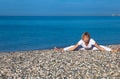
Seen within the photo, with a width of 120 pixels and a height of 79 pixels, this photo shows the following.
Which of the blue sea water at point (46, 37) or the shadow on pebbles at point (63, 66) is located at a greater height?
the shadow on pebbles at point (63, 66)

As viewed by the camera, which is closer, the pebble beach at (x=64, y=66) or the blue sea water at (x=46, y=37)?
the pebble beach at (x=64, y=66)

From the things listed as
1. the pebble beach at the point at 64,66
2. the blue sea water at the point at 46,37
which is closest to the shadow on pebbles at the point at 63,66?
the pebble beach at the point at 64,66

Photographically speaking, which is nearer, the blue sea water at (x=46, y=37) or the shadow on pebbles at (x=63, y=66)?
the shadow on pebbles at (x=63, y=66)

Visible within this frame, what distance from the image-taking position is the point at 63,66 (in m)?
13.3

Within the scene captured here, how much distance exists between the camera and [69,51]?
1722 cm

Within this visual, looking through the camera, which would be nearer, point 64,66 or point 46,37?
point 64,66

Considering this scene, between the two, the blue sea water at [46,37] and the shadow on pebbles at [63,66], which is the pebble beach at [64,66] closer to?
the shadow on pebbles at [63,66]

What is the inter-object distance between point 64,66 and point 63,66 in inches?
1.4

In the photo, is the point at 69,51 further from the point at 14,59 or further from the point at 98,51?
the point at 14,59

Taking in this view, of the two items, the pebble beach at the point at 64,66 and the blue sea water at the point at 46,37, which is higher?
the pebble beach at the point at 64,66

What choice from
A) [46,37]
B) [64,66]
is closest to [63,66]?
[64,66]

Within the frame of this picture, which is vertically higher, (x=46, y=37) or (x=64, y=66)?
(x=64, y=66)

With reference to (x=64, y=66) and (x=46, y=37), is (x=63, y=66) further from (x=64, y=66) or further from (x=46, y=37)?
(x=46, y=37)

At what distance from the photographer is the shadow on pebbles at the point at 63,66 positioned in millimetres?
11914
